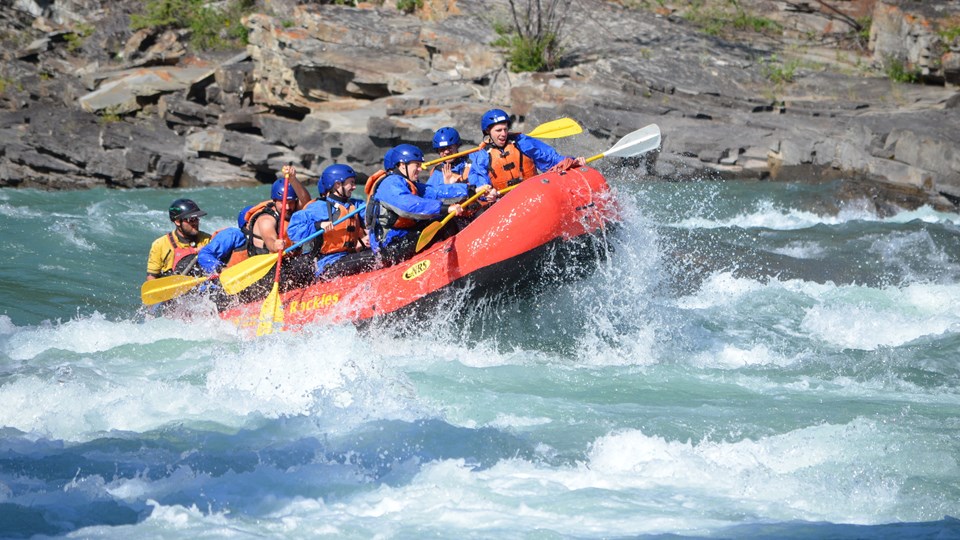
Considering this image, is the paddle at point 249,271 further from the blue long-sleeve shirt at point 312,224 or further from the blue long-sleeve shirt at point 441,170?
the blue long-sleeve shirt at point 441,170

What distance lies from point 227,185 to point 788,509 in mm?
12120

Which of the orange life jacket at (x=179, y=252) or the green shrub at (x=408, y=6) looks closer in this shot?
the orange life jacket at (x=179, y=252)

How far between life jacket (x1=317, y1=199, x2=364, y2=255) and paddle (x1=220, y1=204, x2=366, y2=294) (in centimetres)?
9

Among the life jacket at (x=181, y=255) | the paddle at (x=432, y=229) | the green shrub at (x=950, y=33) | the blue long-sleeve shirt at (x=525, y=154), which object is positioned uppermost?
the green shrub at (x=950, y=33)

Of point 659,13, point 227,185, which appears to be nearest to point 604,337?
point 227,185

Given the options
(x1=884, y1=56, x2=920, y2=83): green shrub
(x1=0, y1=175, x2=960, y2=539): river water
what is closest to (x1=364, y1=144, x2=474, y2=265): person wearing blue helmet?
(x1=0, y1=175, x2=960, y2=539): river water

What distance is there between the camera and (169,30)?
2078cm

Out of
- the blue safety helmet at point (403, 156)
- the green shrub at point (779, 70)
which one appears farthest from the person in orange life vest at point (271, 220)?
the green shrub at point (779, 70)

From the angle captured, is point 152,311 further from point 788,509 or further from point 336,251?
point 788,509

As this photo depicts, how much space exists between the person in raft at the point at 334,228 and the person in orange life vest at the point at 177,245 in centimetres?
123

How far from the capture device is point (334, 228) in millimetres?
7484

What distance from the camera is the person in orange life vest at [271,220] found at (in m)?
7.74

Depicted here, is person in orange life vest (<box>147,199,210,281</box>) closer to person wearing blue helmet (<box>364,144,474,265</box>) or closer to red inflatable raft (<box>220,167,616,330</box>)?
red inflatable raft (<box>220,167,616,330</box>)

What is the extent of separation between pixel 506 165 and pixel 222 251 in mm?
2186
